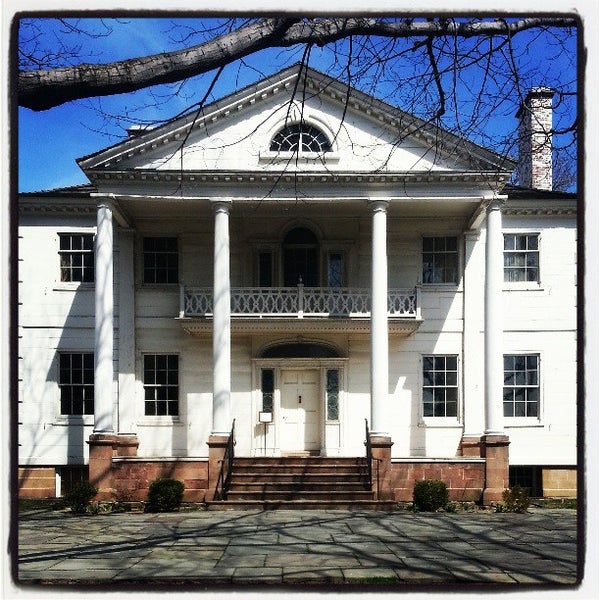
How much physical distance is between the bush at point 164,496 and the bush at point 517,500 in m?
7.86

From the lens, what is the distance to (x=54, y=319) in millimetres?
19938

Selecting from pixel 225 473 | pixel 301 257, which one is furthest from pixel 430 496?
pixel 301 257

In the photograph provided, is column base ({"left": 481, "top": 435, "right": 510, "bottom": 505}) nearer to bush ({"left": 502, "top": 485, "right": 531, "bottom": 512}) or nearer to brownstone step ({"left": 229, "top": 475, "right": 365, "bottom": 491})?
bush ({"left": 502, "top": 485, "right": 531, "bottom": 512})

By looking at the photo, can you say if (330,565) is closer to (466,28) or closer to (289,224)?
(466,28)

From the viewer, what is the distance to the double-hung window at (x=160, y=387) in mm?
19875

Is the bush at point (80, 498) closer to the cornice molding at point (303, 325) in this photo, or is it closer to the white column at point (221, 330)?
the white column at point (221, 330)

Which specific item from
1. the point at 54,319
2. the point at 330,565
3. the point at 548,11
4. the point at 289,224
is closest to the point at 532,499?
the point at 289,224

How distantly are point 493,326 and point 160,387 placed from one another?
9.69 m

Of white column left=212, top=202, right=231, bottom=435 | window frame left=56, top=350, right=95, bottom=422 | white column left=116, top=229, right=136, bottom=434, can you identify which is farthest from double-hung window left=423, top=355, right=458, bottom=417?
window frame left=56, top=350, right=95, bottom=422

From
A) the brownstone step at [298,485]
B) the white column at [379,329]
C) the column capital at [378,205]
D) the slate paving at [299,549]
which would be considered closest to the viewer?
the slate paving at [299,549]

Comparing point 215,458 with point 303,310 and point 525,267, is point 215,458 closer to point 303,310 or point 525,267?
point 303,310

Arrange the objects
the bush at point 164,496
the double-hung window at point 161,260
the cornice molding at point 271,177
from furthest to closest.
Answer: the double-hung window at point 161,260
the cornice molding at point 271,177
the bush at point 164,496

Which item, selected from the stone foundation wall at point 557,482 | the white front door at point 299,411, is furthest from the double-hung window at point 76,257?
the stone foundation wall at point 557,482

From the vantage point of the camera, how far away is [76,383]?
1981 cm
